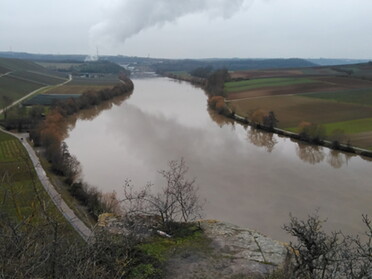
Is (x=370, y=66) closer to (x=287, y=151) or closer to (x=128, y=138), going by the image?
(x=287, y=151)

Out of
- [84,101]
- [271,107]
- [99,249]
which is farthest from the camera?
[84,101]

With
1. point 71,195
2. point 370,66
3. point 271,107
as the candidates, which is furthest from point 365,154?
point 370,66

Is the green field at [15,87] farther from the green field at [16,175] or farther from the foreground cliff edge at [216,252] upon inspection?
the foreground cliff edge at [216,252]

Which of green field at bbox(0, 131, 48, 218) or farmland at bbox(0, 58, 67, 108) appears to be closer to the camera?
green field at bbox(0, 131, 48, 218)

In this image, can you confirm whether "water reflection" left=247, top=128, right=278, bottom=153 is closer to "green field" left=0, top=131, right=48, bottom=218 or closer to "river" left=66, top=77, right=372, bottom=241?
"river" left=66, top=77, right=372, bottom=241

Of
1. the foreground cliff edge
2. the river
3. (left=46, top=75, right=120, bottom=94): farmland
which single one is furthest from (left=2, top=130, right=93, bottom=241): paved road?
(left=46, top=75, right=120, bottom=94): farmland

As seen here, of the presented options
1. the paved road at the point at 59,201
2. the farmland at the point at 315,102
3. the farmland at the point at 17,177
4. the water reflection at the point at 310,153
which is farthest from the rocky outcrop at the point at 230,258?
the farmland at the point at 315,102

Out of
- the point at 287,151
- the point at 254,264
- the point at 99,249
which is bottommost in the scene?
the point at 287,151
